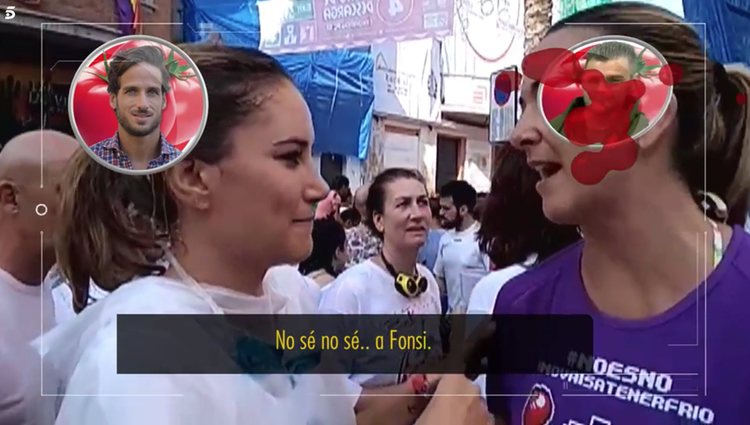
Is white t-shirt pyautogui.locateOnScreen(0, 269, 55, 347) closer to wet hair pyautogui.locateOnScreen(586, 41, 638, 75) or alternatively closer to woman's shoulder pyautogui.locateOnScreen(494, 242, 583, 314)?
woman's shoulder pyautogui.locateOnScreen(494, 242, 583, 314)

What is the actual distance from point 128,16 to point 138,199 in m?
0.36

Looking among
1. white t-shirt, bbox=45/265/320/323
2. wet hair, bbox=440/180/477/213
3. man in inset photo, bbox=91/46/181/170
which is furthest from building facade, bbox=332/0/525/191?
man in inset photo, bbox=91/46/181/170

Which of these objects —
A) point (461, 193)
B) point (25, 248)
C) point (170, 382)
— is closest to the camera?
point (170, 382)

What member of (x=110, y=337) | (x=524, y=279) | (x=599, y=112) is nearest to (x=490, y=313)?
(x=524, y=279)

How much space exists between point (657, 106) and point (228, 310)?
3.00 ft

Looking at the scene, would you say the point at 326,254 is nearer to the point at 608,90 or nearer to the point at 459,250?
the point at 459,250

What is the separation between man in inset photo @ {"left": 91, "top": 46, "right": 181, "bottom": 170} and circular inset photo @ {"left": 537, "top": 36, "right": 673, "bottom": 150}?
748 mm

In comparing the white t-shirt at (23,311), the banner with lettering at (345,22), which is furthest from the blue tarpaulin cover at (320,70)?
the white t-shirt at (23,311)

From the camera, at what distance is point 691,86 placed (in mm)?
1507

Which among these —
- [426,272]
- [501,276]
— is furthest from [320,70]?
[501,276]

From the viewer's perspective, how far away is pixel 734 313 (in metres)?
1.48

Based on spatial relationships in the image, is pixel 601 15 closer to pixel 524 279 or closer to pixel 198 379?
pixel 524 279

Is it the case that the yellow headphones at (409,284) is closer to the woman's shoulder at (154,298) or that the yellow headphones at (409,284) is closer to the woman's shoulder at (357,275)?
the woman's shoulder at (357,275)

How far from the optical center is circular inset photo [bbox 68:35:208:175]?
1.50 m
